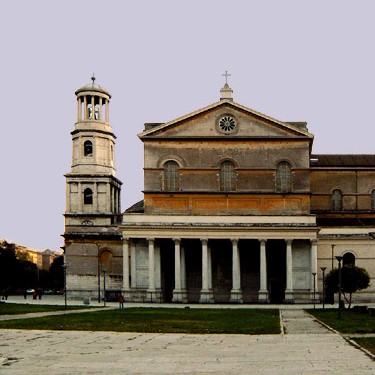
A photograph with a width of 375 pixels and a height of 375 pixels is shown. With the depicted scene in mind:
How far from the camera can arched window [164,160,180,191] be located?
73.5 metres

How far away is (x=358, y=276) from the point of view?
205 feet

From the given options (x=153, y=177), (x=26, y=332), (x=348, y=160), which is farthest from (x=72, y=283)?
(x=26, y=332)

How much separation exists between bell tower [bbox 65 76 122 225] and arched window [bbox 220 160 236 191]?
17548 mm

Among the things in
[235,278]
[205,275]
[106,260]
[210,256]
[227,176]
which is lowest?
[235,278]

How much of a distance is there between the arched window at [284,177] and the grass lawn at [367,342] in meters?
47.4

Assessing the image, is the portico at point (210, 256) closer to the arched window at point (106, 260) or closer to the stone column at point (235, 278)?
the stone column at point (235, 278)


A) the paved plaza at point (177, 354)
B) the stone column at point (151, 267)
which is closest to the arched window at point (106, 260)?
the stone column at point (151, 267)

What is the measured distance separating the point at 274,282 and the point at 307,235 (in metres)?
6.81

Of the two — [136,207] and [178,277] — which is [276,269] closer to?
[178,277]

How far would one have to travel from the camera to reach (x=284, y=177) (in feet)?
241

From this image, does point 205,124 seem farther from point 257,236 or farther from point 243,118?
point 257,236

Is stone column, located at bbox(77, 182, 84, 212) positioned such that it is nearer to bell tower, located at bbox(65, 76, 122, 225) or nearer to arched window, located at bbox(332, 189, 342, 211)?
bell tower, located at bbox(65, 76, 122, 225)

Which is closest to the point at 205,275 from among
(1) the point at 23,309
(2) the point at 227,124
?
(2) the point at 227,124

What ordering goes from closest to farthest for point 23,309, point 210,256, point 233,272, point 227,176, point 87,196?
1. point 23,309
2. point 233,272
3. point 210,256
4. point 227,176
5. point 87,196
